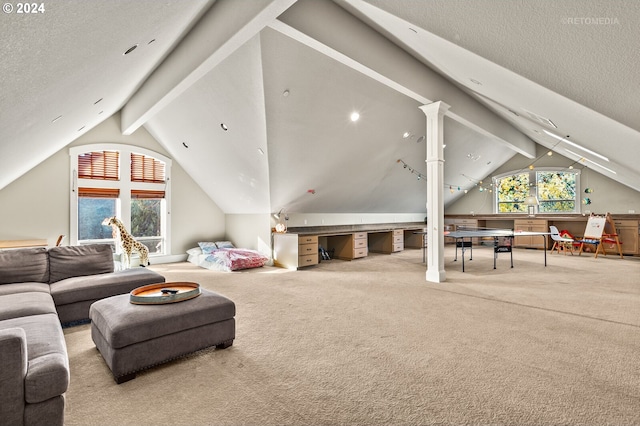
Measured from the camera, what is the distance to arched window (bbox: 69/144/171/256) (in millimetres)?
6445

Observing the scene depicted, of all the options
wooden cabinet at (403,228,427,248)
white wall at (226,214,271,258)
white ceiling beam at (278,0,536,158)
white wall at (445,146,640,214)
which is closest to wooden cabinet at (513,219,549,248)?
white wall at (445,146,640,214)

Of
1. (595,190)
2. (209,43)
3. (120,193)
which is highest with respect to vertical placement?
(209,43)

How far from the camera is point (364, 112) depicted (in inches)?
222

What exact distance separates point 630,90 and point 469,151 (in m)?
6.95

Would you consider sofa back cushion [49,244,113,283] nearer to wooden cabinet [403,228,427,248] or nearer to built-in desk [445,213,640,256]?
wooden cabinet [403,228,427,248]

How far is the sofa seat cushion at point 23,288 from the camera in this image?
3.12m

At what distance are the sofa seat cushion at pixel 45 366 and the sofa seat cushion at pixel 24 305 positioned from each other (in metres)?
0.55

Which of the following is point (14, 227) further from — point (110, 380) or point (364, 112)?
point (364, 112)

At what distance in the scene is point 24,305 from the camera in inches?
104

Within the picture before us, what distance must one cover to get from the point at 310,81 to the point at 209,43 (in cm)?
165

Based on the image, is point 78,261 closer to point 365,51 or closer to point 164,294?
point 164,294

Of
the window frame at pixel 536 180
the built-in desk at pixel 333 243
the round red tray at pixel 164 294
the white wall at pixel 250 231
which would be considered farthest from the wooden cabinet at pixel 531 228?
the round red tray at pixel 164 294

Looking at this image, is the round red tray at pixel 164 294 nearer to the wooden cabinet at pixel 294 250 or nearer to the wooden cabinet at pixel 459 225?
the wooden cabinet at pixel 294 250

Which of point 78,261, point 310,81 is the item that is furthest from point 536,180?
point 78,261
